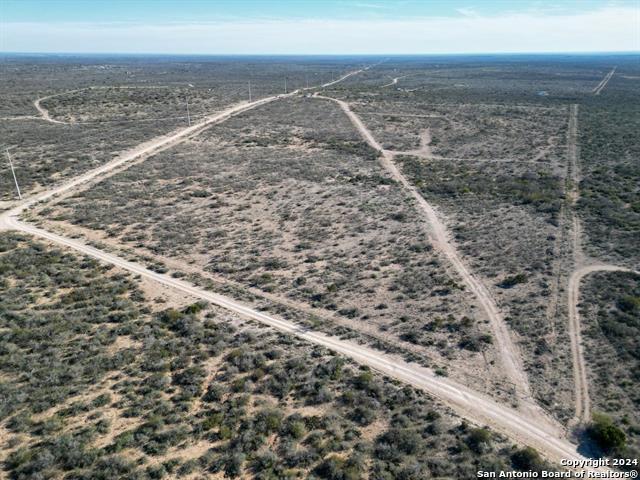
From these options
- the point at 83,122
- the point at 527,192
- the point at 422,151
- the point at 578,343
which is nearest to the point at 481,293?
the point at 578,343

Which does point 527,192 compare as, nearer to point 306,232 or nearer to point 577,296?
point 577,296

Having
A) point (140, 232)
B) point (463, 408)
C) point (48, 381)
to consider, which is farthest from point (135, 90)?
point (463, 408)

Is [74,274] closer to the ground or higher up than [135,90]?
closer to the ground

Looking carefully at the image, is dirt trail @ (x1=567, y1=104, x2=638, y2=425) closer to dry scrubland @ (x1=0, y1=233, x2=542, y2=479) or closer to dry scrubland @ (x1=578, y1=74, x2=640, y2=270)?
dry scrubland @ (x1=578, y1=74, x2=640, y2=270)

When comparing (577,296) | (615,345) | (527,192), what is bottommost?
(615,345)

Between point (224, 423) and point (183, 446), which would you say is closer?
point (183, 446)

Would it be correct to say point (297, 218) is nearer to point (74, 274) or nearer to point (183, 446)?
point (74, 274)

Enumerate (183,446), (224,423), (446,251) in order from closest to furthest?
(183,446)
(224,423)
(446,251)
